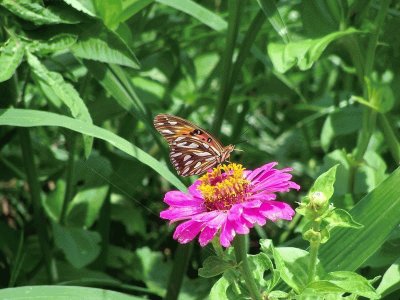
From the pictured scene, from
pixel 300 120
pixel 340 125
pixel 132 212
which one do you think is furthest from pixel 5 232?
pixel 300 120

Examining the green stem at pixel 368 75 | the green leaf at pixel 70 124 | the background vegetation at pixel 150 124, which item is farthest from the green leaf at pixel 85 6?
the green stem at pixel 368 75

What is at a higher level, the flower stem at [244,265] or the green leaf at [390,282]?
the flower stem at [244,265]

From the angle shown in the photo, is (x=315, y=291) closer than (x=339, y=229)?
Yes

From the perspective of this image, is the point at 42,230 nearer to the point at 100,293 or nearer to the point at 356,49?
the point at 100,293

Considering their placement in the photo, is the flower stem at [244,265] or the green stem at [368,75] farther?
the green stem at [368,75]

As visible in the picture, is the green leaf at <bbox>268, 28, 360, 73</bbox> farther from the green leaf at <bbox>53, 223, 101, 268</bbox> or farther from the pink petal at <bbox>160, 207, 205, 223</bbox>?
the green leaf at <bbox>53, 223, 101, 268</bbox>

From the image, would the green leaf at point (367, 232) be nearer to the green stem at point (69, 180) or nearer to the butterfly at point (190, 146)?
the butterfly at point (190, 146)
